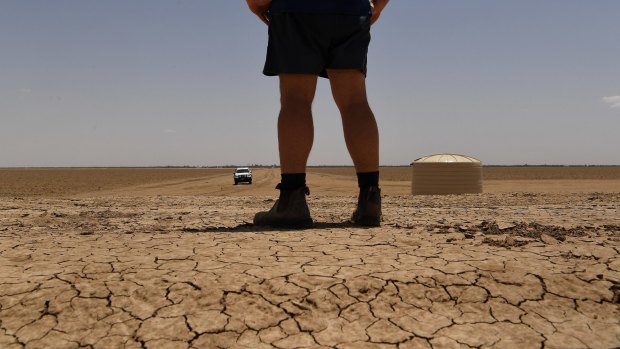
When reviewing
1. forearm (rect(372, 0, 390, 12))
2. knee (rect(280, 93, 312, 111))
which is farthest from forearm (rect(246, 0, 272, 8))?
forearm (rect(372, 0, 390, 12))

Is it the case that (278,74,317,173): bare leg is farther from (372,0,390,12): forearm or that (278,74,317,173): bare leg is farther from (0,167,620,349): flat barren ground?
(372,0,390,12): forearm

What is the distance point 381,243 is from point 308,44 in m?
1.31

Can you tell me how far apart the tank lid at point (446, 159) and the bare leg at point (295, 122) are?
298 inches

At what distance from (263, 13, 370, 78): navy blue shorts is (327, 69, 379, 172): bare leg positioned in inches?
3.4

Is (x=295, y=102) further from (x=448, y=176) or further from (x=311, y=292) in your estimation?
(x=448, y=176)

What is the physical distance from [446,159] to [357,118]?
7.56 meters

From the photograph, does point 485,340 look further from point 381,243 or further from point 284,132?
point 284,132

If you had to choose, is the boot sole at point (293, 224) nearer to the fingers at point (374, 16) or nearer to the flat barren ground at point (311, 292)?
the flat barren ground at point (311, 292)

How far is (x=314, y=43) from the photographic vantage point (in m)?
2.89

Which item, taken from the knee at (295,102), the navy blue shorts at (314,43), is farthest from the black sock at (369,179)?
the navy blue shorts at (314,43)

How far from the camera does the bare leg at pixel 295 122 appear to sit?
282 centimetres

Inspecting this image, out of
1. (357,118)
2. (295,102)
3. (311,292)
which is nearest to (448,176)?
(357,118)

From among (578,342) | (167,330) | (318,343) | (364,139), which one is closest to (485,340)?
(578,342)

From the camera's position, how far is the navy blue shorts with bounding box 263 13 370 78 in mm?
2852
